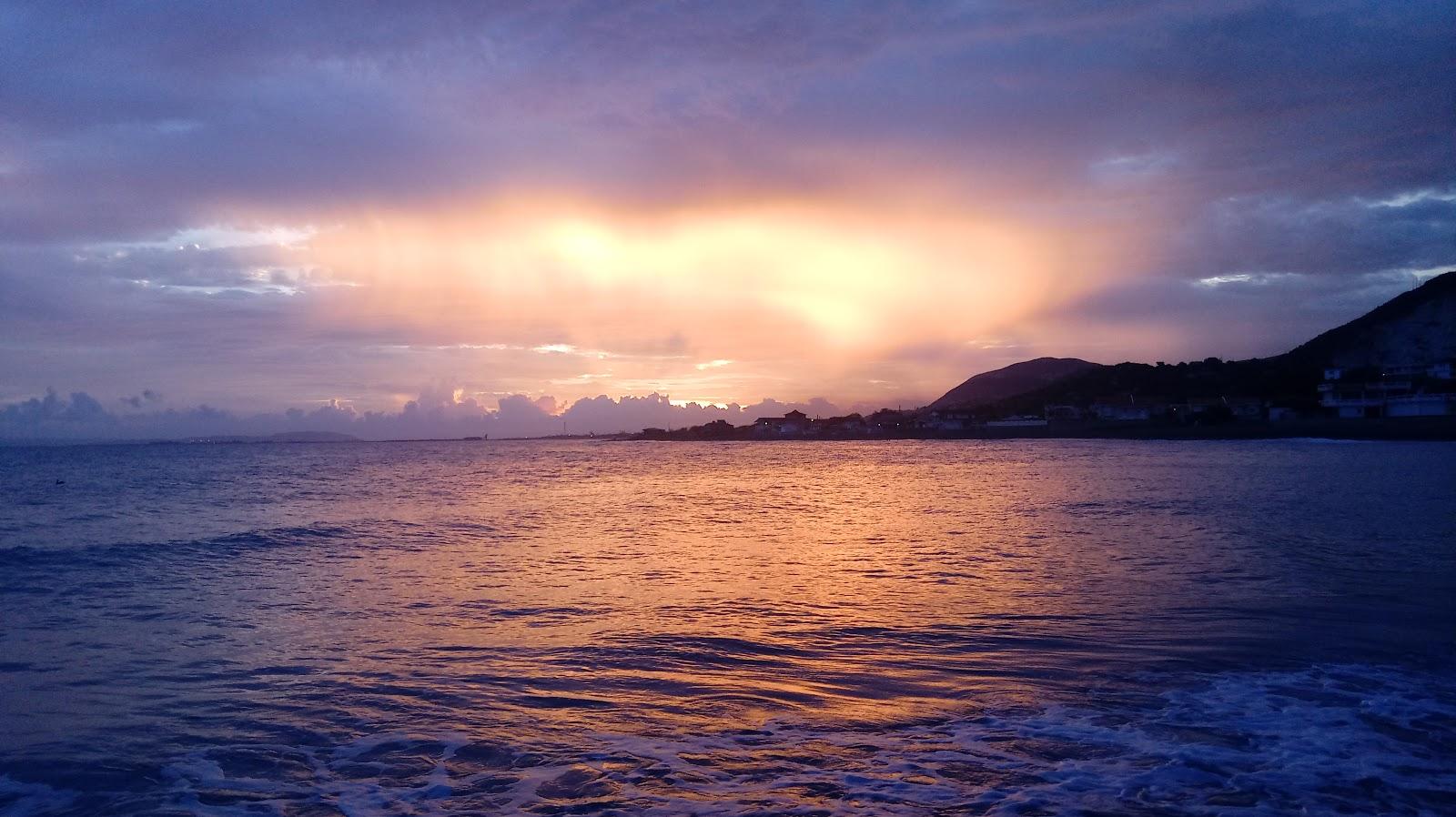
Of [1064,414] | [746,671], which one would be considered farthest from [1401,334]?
[746,671]

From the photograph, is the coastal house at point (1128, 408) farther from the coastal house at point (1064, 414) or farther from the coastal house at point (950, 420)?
the coastal house at point (950, 420)

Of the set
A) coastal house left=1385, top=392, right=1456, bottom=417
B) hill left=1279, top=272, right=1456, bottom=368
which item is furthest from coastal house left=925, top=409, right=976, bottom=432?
coastal house left=1385, top=392, right=1456, bottom=417

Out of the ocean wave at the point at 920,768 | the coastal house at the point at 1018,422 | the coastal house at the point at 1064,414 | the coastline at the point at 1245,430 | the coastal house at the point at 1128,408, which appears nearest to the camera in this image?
the ocean wave at the point at 920,768

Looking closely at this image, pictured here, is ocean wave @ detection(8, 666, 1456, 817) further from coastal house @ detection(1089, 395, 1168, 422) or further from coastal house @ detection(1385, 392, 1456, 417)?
coastal house @ detection(1089, 395, 1168, 422)

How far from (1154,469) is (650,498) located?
28074 mm

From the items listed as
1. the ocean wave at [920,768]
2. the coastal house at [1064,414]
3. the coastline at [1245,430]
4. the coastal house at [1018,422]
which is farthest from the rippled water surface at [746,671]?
the coastal house at [1018,422]

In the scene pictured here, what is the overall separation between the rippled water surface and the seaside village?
87.8 meters

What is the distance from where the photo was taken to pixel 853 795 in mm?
5934

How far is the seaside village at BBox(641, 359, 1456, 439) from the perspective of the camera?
92.6 metres

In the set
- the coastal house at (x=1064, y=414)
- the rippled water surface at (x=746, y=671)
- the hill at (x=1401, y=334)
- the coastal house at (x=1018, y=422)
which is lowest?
the rippled water surface at (x=746, y=671)

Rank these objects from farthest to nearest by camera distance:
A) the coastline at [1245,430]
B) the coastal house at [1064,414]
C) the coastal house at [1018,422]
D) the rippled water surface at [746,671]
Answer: the coastal house at [1018,422]
the coastal house at [1064,414]
the coastline at [1245,430]
the rippled water surface at [746,671]

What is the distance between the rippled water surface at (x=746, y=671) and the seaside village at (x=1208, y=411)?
288ft

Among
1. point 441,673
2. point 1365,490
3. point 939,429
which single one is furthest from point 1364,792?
point 939,429

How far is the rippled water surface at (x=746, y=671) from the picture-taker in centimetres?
627
